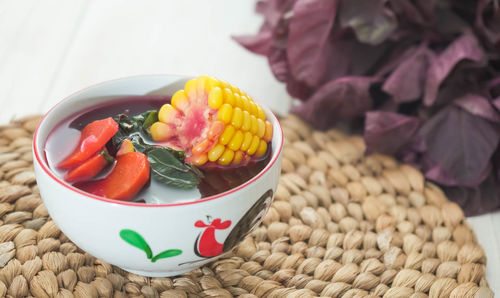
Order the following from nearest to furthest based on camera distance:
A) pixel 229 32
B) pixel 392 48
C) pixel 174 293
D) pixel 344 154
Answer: pixel 174 293
pixel 344 154
pixel 392 48
pixel 229 32

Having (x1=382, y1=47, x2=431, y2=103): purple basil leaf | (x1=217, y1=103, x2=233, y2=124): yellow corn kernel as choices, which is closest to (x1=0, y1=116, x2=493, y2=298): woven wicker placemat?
(x1=382, y1=47, x2=431, y2=103): purple basil leaf

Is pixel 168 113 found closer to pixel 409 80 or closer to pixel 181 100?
pixel 181 100

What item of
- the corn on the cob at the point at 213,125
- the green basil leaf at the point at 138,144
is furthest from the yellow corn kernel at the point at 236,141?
the green basil leaf at the point at 138,144

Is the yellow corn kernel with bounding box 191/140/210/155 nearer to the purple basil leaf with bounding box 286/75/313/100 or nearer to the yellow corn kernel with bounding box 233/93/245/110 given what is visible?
the yellow corn kernel with bounding box 233/93/245/110

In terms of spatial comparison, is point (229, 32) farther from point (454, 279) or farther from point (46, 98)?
point (454, 279)

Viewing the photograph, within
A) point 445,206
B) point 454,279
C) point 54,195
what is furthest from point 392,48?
point 54,195

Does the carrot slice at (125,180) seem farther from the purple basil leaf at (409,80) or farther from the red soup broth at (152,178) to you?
the purple basil leaf at (409,80)

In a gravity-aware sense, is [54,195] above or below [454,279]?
above

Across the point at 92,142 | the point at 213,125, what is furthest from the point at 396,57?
the point at 92,142
